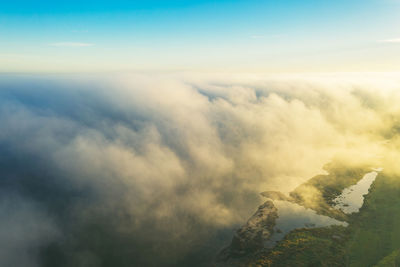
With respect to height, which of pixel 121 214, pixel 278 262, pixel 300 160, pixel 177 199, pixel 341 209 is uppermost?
pixel 300 160

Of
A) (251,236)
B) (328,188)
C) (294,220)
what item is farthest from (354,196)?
(251,236)

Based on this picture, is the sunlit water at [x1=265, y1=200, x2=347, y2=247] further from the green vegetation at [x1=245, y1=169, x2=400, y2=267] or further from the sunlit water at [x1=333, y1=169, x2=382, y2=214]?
the sunlit water at [x1=333, y1=169, x2=382, y2=214]

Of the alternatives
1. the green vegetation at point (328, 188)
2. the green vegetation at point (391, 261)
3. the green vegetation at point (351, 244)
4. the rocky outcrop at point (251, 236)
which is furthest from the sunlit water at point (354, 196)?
the rocky outcrop at point (251, 236)

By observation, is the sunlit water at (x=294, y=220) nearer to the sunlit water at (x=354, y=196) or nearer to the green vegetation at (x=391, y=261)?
the sunlit water at (x=354, y=196)

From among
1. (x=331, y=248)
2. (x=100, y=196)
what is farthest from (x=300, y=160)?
(x=100, y=196)

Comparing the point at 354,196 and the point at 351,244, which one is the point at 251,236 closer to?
the point at 351,244

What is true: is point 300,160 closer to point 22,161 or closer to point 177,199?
point 177,199

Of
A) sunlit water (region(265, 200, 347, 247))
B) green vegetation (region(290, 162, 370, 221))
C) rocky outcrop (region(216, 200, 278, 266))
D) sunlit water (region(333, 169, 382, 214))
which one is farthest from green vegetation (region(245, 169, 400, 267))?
green vegetation (region(290, 162, 370, 221))
